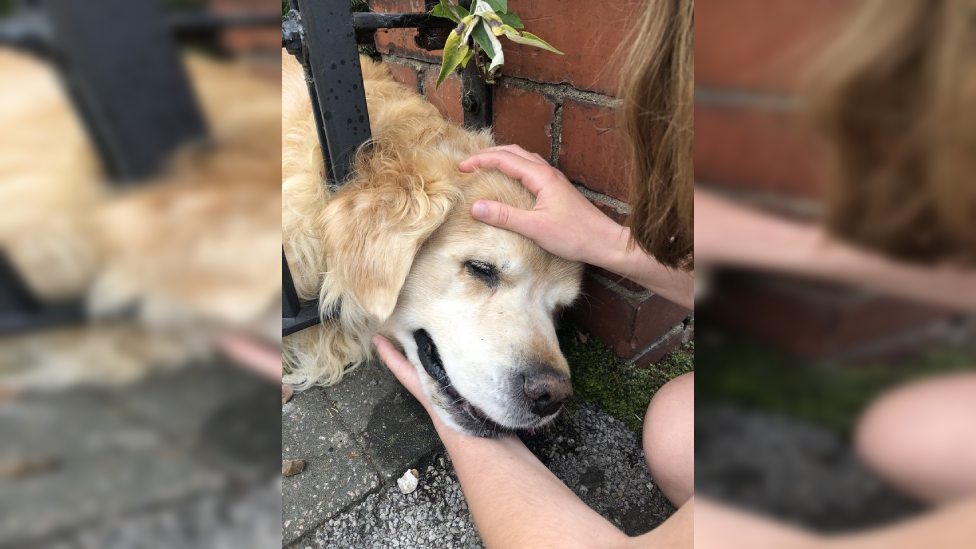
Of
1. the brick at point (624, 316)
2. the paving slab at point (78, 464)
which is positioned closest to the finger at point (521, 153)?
the brick at point (624, 316)

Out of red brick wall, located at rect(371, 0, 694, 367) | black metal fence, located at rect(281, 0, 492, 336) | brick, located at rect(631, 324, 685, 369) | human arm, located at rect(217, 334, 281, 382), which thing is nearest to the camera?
human arm, located at rect(217, 334, 281, 382)

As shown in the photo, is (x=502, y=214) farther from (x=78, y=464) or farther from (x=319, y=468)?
(x=78, y=464)

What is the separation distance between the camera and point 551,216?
147cm

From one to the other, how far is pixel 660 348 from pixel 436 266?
96 centimetres

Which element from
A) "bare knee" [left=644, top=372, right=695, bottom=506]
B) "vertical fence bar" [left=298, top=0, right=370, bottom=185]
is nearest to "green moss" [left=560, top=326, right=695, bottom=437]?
"bare knee" [left=644, top=372, right=695, bottom=506]

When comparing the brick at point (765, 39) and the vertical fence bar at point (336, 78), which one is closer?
the brick at point (765, 39)

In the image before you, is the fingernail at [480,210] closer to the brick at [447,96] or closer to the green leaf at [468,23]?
the green leaf at [468,23]

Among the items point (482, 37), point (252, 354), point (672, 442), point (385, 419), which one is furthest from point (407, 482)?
point (252, 354)

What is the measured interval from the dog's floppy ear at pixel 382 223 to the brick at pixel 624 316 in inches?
26.3

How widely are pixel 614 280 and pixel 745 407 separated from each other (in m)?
1.60

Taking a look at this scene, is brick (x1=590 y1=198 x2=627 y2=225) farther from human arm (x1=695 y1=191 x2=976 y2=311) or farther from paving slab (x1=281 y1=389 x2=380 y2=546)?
human arm (x1=695 y1=191 x2=976 y2=311)

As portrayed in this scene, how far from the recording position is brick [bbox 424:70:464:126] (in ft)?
6.11

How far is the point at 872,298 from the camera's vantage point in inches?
8.3

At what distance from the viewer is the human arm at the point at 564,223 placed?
1463 millimetres
